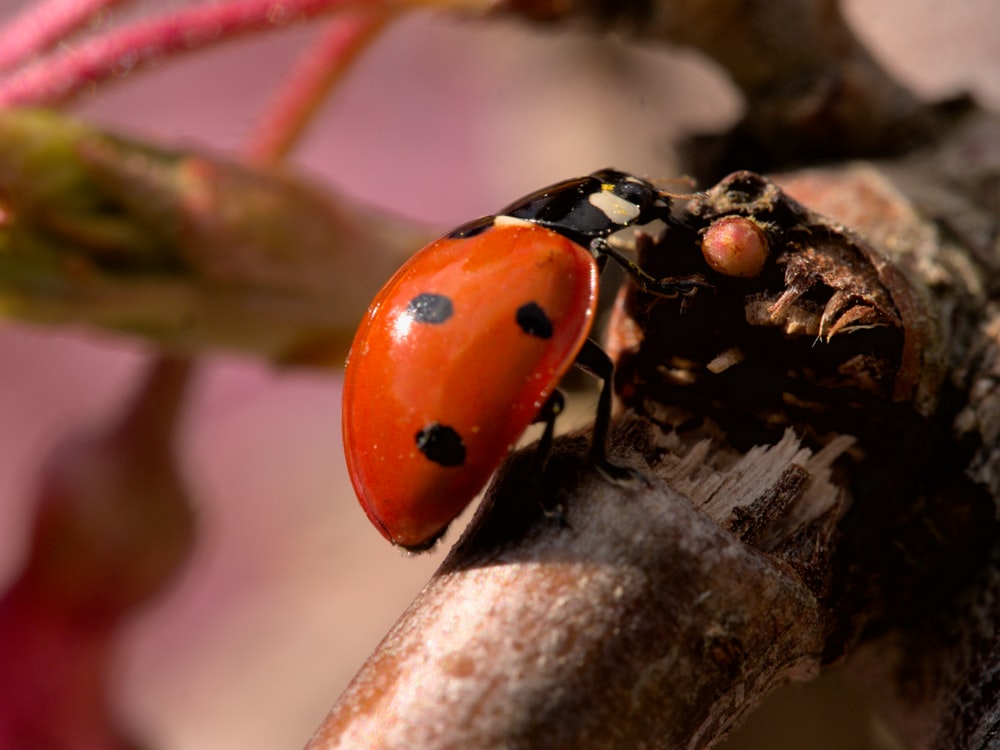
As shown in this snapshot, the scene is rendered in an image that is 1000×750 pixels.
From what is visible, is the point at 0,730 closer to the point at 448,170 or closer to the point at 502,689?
the point at 502,689

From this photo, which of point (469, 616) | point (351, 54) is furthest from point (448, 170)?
point (469, 616)

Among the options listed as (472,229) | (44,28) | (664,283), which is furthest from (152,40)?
(664,283)

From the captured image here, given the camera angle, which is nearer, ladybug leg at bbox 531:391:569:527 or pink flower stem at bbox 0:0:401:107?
ladybug leg at bbox 531:391:569:527

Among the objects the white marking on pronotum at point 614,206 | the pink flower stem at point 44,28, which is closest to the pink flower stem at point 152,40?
the pink flower stem at point 44,28

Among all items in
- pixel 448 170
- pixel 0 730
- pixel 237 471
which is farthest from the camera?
pixel 448 170

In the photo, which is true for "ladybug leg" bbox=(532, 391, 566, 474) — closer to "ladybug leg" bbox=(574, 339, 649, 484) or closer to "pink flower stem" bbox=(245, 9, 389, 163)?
"ladybug leg" bbox=(574, 339, 649, 484)

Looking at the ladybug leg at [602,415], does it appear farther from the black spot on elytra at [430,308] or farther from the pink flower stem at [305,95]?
the pink flower stem at [305,95]

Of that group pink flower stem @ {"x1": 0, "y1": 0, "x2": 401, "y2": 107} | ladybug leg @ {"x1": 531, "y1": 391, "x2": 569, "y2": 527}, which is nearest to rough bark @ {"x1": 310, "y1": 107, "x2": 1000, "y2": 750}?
ladybug leg @ {"x1": 531, "y1": 391, "x2": 569, "y2": 527}
